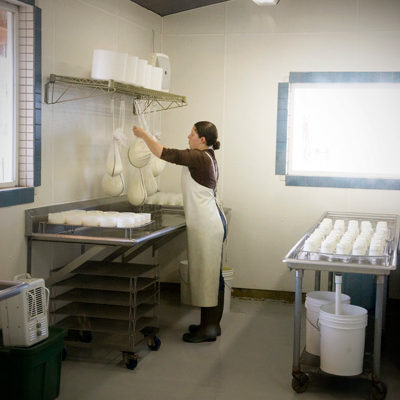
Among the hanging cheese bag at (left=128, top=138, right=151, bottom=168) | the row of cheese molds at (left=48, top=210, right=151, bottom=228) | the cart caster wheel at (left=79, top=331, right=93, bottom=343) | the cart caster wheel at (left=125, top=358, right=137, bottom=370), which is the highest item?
the hanging cheese bag at (left=128, top=138, right=151, bottom=168)

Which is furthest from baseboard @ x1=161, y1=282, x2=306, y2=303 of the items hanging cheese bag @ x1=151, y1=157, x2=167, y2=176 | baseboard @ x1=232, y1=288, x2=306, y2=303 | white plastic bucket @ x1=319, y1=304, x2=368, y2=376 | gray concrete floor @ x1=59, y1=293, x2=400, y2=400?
white plastic bucket @ x1=319, y1=304, x2=368, y2=376

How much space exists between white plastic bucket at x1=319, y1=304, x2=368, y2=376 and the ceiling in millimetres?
3084

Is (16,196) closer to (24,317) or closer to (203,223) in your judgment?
(24,317)

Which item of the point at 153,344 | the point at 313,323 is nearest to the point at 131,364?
the point at 153,344

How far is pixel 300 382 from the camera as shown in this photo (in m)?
3.57

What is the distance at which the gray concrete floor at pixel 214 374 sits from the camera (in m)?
3.54

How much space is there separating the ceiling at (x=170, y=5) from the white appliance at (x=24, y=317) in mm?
2879

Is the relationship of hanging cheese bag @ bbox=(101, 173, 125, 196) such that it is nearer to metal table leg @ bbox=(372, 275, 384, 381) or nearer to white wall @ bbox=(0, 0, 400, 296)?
white wall @ bbox=(0, 0, 400, 296)

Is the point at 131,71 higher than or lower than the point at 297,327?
higher

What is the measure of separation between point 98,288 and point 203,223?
872 mm

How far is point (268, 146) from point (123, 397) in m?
2.85

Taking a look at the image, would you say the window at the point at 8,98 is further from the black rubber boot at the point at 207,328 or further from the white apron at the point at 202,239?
the black rubber boot at the point at 207,328

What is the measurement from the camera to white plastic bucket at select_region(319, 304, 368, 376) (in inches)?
134

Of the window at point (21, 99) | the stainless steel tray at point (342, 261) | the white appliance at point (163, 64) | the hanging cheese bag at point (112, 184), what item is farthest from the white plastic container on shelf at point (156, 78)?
the stainless steel tray at point (342, 261)
